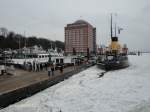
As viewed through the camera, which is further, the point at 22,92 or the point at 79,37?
the point at 79,37

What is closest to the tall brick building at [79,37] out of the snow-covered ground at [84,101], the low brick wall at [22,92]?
the low brick wall at [22,92]

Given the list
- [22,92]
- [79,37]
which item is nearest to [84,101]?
[22,92]

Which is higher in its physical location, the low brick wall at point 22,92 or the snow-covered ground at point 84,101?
the low brick wall at point 22,92

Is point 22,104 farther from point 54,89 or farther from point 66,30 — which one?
point 66,30

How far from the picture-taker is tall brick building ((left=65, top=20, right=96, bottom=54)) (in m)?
149

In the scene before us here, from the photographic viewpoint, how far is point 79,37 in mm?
152250

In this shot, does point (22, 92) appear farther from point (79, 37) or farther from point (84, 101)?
point (79, 37)

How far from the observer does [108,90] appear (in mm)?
26797

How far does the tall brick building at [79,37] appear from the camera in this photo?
149 meters

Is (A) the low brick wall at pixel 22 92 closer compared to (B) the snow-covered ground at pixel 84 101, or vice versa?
(A) the low brick wall at pixel 22 92

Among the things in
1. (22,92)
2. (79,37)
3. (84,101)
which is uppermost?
(79,37)

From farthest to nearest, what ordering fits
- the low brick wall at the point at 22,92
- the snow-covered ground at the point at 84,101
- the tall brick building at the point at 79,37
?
the tall brick building at the point at 79,37 → the snow-covered ground at the point at 84,101 → the low brick wall at the point at 22,92

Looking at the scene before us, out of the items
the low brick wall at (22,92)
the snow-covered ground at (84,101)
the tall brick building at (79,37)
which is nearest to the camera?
the low brick wall at (22,92)

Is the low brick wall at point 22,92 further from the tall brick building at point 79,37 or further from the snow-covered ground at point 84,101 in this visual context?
the tall brick building at point 79,37
